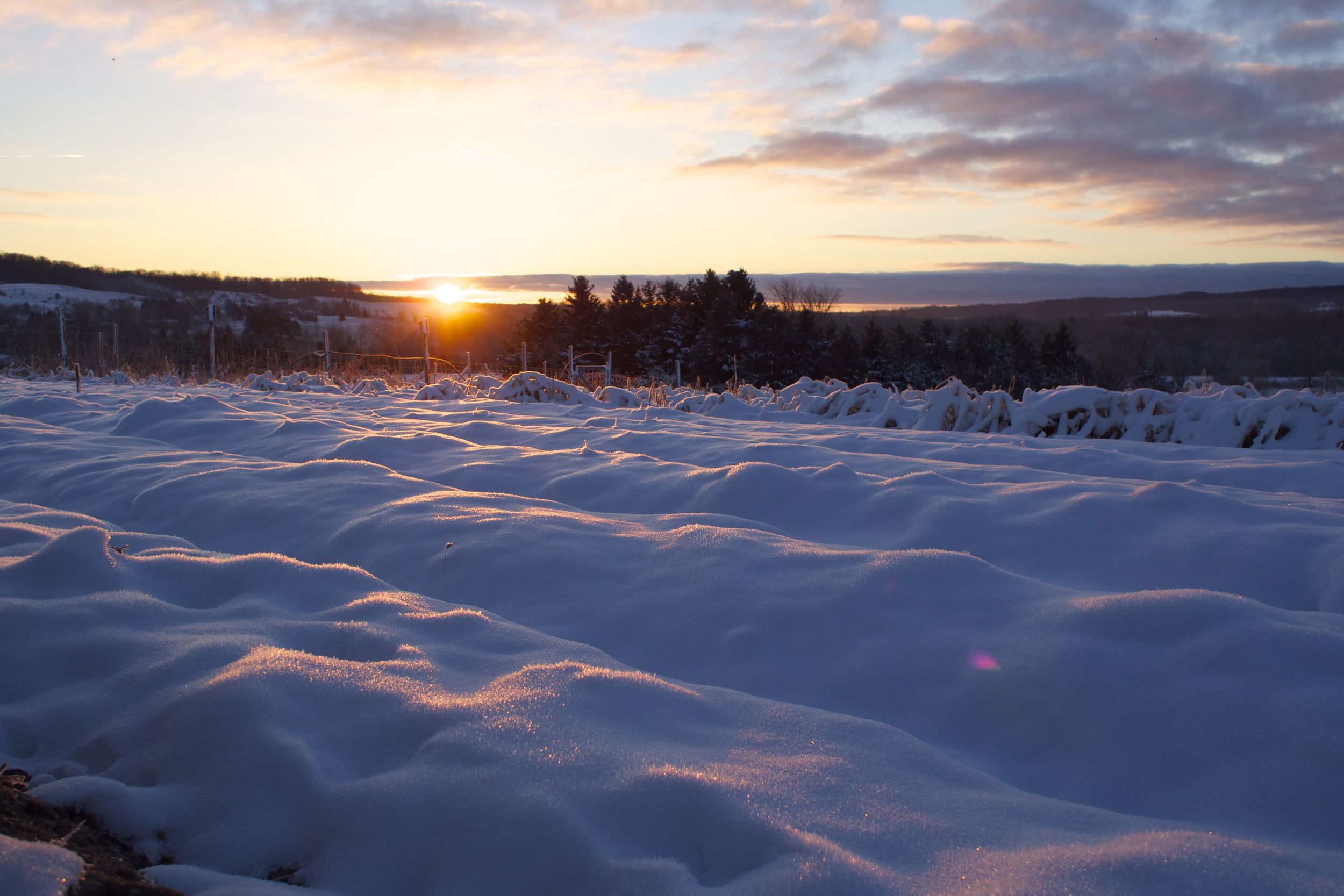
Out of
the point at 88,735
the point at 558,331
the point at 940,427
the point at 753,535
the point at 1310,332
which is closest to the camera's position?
the point at 88,735

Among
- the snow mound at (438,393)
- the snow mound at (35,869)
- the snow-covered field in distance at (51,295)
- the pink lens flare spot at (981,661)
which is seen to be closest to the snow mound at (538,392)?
the snow mound at (438,393)

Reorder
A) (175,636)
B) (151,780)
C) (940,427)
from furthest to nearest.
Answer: (940,427), (175,636), (151,780)

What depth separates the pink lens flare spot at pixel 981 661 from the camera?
172 cm

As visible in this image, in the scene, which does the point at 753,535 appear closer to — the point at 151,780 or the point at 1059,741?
the point at 1059,741

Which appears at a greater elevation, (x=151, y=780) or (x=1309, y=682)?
(x=1309, y=682)

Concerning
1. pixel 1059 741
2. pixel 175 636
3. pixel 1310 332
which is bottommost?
pixel 1059 741

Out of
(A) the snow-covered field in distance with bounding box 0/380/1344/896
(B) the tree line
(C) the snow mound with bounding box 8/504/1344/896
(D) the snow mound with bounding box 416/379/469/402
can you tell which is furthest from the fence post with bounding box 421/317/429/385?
Result: (B) the tree line

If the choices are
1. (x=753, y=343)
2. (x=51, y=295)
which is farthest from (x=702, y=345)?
(x=51, y=295)

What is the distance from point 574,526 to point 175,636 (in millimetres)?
1299

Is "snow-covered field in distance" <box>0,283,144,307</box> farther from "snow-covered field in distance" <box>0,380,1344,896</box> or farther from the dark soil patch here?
the dark soil patch

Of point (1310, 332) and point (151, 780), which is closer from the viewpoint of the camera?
point (151, 780)

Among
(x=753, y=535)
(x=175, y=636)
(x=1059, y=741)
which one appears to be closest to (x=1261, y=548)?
(x=1059, y=741)

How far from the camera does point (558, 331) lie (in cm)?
4412

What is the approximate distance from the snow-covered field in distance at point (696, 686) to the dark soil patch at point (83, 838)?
4 centimetres
